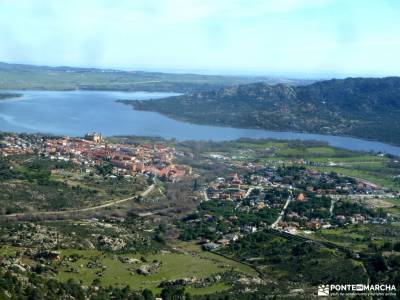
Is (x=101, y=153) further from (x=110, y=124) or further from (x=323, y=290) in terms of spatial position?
(x=323, y=290)

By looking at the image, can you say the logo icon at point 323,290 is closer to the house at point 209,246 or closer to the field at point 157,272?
the field at point 157,272

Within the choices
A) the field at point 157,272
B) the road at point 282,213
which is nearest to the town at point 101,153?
the road at point 282,213

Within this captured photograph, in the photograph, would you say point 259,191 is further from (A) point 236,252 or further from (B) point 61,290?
(B) point 61,290

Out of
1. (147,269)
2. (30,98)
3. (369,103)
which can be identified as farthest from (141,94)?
(147,269)

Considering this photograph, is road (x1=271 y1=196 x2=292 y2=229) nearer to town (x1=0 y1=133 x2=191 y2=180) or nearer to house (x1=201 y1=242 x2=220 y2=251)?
house (x1=201 y1=242 x2=220 y2=251)

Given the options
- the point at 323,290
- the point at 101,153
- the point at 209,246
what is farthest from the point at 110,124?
the point at 323,290

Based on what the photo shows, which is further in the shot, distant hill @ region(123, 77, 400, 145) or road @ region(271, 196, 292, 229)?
distant hill @ region(123, 77, 400, 145)

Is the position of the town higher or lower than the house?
higher

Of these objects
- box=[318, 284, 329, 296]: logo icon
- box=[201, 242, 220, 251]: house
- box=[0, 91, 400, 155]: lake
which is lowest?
box=[201, 242, 220, 251]: house

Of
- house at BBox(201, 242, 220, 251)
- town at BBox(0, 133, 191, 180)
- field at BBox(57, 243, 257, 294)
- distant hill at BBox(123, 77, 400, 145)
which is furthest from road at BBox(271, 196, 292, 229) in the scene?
distant hill at BBox(123, 77, 400, 145)
